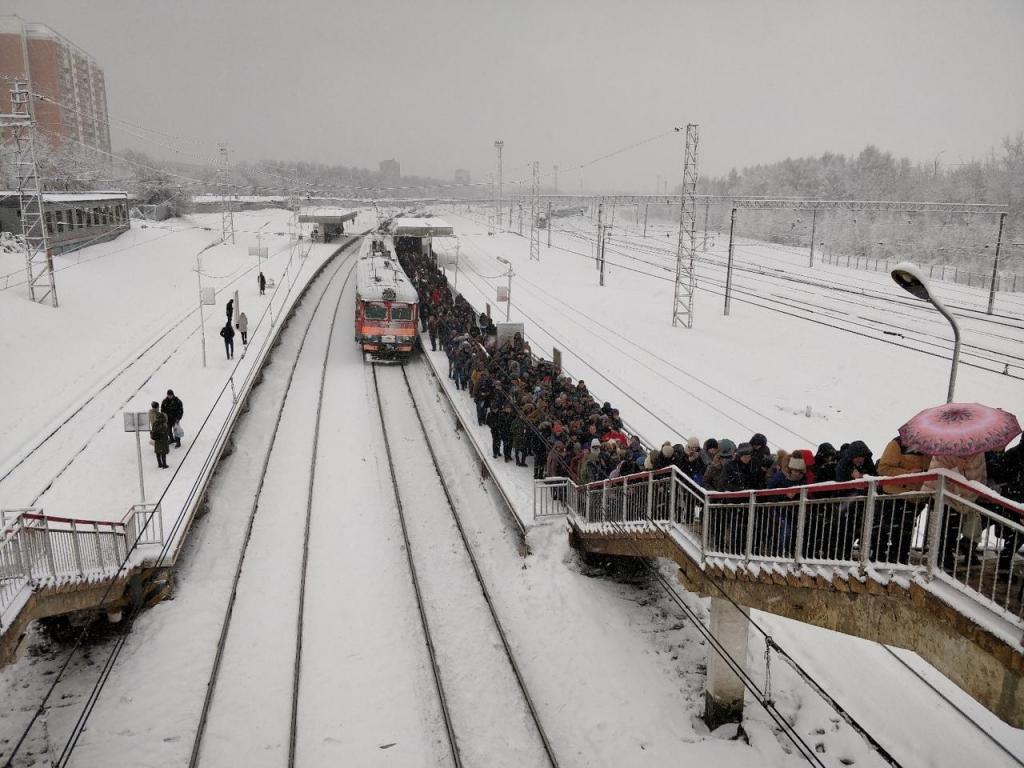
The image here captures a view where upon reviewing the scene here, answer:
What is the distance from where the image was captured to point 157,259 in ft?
161

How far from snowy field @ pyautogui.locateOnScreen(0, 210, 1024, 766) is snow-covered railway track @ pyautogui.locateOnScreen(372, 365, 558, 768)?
0.08m

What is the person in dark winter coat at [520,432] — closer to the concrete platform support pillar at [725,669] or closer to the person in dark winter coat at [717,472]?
the person in dark winter coat at [717,472]

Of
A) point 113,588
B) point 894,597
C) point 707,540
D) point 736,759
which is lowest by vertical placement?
point 736,759

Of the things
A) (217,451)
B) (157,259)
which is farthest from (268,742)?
(157,259)

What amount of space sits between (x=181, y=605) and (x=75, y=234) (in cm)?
3712

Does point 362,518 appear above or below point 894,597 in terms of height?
below

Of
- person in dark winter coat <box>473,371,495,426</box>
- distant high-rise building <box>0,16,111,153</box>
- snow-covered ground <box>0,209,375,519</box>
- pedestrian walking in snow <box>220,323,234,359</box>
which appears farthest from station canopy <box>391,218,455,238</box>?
distant high-rise building <box>0,16,111,153</box>

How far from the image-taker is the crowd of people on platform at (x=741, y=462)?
20.8 feet

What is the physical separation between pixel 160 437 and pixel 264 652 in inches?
265

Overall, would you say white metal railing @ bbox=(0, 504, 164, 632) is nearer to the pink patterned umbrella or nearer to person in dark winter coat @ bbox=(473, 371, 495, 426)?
person in dark winter coat @ bbox=(473, 371, 495, 426)

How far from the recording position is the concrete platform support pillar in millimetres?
9766

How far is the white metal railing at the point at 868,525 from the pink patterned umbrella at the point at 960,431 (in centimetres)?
20

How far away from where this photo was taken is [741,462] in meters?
9.09

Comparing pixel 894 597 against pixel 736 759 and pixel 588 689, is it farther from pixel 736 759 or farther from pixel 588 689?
pixel 588 689
